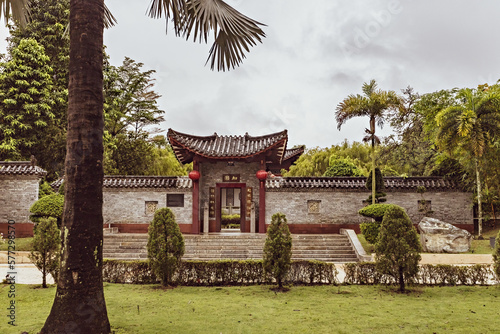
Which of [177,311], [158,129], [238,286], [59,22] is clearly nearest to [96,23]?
[177,311]

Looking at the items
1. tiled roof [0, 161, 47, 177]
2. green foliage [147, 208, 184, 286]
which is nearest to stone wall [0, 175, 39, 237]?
tiled roof [0, 161, 47, 177]

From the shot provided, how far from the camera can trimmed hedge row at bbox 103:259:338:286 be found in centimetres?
814

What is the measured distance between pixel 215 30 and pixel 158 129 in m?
24.5

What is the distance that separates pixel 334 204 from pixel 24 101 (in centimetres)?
1669

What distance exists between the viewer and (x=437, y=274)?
822 cm

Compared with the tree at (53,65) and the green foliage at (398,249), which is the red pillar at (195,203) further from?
the green foliage at (398,249)

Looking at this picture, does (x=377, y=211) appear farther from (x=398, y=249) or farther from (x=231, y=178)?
(x=231, y=178)

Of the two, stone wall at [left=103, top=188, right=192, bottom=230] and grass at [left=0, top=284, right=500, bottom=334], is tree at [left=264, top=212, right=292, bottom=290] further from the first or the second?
stone wall at [left=103, top=188, right=192, bottom=230]

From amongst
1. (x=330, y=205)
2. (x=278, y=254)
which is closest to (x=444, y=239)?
(x=330, y=205)

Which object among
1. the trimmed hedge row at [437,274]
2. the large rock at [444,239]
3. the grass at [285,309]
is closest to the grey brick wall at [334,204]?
the large rock at [444,239]

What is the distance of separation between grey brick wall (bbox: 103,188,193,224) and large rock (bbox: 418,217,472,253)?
9840 mm

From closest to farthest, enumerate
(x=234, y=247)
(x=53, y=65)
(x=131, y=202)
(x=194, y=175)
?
(x=234, y=247) → (x=194, y=175) → (x=131, y=202) → (x=53, y=65)

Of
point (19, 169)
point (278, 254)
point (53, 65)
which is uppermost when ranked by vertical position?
point (53, 65)

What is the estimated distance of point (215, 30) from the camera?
529 centimetres
